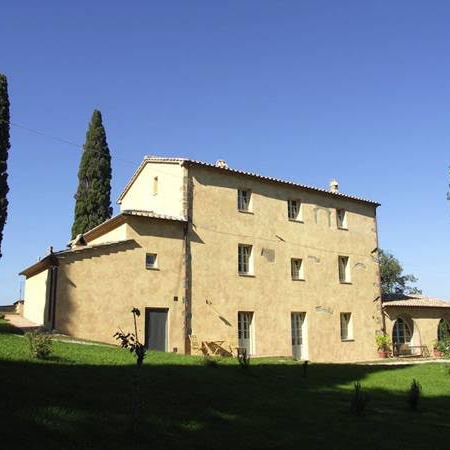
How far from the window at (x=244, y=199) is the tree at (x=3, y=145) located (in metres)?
12.0

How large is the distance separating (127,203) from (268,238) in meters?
8.58

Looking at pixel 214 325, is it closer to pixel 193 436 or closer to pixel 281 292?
pixel 281 292

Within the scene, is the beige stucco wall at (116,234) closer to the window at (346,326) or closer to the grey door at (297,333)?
the grey door at (297,333)

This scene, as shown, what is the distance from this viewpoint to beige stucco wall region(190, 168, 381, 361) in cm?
2403

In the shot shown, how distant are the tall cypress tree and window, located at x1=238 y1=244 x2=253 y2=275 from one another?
13045 millimetres

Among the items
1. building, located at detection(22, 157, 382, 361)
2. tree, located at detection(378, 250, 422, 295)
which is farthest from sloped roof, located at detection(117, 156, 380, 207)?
tree, located at detection(378, 250, 422, 295)

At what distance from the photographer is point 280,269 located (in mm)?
26453

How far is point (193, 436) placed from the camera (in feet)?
26.2

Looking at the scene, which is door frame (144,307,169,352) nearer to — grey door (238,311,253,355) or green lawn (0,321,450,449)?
grey door (238,311,253,355)

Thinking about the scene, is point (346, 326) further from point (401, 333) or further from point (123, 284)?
point (123, 284)

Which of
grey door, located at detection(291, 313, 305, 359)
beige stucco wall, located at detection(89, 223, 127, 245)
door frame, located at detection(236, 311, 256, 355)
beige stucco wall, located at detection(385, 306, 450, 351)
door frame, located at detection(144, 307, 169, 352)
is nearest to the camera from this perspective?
door frame, located at detection(144, 307, 169, 352)

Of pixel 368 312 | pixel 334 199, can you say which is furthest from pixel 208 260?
pixel 368 312

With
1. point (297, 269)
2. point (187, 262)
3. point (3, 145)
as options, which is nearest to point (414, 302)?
point (297, 269)

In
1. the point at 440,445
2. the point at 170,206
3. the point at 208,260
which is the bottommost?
the point at 440,445
